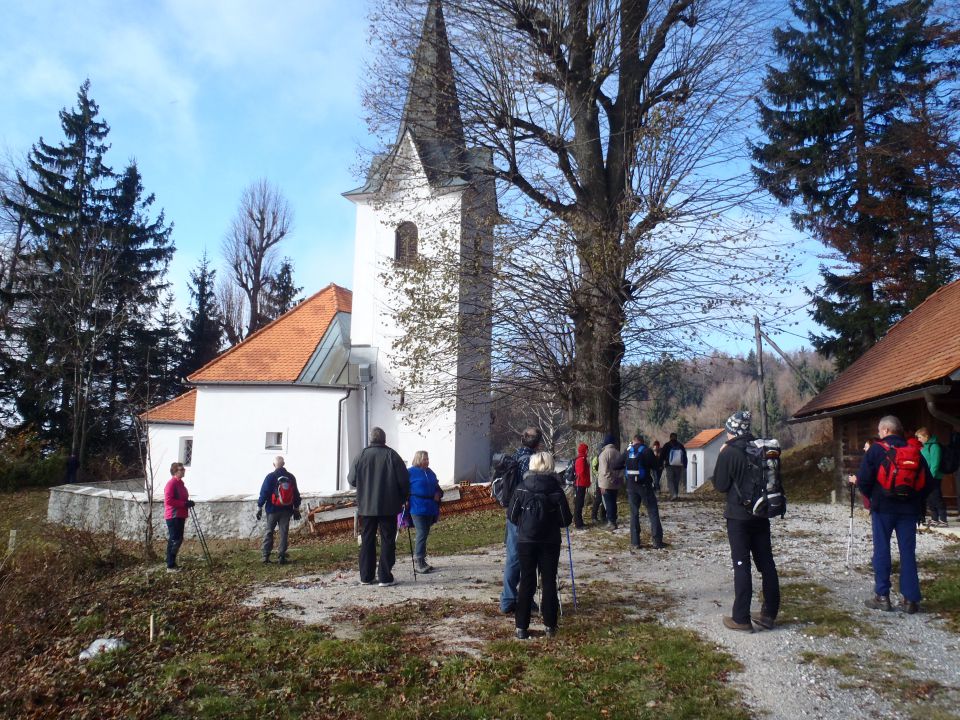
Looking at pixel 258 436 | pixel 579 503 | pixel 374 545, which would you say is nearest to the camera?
pixel 374 545

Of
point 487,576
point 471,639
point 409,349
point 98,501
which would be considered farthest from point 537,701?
point 98,501

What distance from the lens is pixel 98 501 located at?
2122 centimetres

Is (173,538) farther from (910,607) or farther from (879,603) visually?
(910,607)

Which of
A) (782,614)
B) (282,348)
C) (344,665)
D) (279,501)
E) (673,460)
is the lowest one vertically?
(344,665)

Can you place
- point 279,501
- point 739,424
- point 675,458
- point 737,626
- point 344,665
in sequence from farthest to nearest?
1. point 675,458
2. point 279,501
3. point 739,424
4. point 737,626
5. point 344,665

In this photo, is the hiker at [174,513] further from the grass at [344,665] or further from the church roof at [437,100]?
the church roof at [437,100]

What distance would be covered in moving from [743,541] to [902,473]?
166 cm

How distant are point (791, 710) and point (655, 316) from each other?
33.5 ft

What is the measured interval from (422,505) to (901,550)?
5236 mm

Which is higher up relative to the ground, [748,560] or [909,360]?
[909,360]

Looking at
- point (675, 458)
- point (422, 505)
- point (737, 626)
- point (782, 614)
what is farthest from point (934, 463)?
point (675, 458)

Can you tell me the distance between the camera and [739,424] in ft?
21.2

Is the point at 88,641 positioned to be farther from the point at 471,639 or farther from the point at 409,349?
the point at 409,349

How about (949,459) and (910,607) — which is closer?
(910,607)
